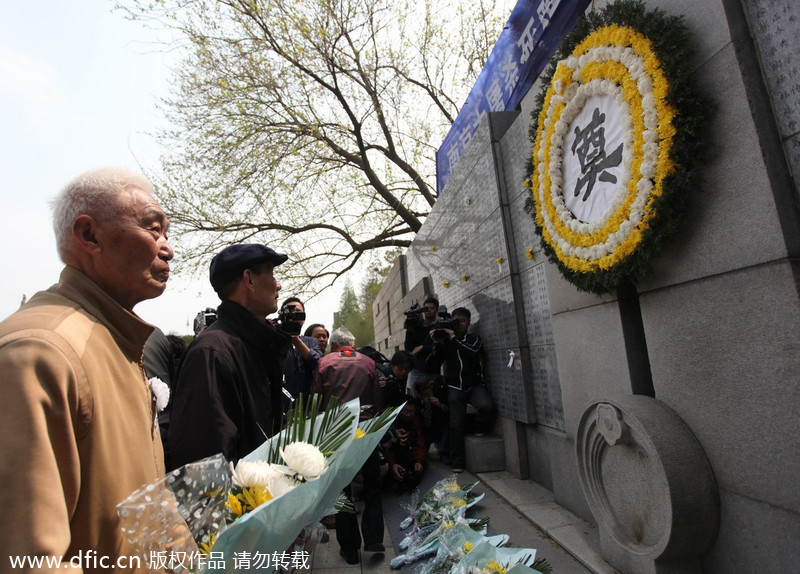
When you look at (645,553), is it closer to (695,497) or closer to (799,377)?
(695,497)

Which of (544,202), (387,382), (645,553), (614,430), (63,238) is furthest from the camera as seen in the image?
(387,382)

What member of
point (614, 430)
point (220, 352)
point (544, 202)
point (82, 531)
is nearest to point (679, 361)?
point (614, 430)

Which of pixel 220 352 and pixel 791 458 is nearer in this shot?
pixel 220 352

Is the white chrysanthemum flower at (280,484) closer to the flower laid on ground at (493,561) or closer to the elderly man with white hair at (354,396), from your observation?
the flower laid on ground at (493,561)

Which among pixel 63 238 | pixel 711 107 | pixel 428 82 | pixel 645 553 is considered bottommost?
pixel 645 553

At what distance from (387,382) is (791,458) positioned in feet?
10.8

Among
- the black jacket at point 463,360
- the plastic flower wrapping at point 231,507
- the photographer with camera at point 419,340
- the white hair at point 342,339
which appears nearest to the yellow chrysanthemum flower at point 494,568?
the plastic flower wrapping at point 231,507

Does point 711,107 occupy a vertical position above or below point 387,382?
above

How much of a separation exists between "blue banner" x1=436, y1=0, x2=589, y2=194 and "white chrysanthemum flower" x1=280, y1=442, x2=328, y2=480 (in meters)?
3.82

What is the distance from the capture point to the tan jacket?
0.75 meters

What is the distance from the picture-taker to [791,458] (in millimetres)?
1813

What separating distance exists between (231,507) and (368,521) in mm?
2658

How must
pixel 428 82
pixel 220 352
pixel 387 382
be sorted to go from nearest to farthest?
1. pixel 220 352
2. pixel 387 382
3. pixel 428 82

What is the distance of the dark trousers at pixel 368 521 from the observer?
3.21 metres
